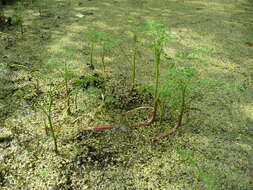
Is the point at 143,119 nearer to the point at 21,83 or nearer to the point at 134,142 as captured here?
the point at 134,142

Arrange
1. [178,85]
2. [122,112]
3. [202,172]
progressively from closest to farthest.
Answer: [202,172], [178,85], [122,112]

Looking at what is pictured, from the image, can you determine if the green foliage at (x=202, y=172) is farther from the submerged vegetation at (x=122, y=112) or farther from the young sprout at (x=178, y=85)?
the young sprout at (x=178, y=85)

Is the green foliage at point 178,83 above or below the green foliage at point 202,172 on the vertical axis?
above

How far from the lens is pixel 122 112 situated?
1.62 m

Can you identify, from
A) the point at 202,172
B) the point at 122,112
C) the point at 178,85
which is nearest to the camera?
the point at 202,172

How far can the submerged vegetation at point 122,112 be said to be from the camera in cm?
127

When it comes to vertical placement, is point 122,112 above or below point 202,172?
above

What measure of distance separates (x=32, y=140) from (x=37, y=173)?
218mm

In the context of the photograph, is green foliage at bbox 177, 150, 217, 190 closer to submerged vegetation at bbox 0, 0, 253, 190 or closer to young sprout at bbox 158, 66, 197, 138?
submerged vegetation at bbox 0, 0, 253, 190

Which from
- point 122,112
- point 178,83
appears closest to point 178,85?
point 178,83

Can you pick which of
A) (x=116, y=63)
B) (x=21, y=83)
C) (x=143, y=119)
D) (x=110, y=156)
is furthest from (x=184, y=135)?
(x=21, y=83)

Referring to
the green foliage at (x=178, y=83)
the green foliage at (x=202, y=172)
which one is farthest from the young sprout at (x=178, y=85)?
the green foliage at (x=202, y=172)

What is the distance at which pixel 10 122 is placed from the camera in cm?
152

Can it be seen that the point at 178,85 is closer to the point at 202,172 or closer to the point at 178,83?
the point at 178,83
